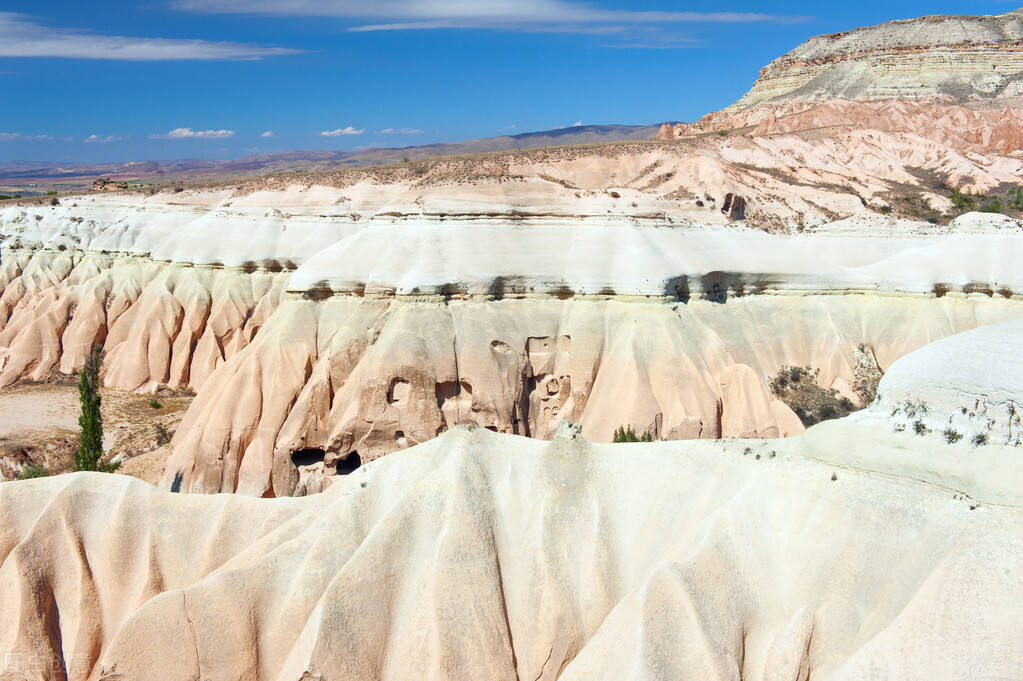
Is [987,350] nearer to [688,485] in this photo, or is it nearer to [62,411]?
[688,485]

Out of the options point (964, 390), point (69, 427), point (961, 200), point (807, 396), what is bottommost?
point (69, 427)

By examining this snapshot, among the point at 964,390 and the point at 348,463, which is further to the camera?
the point at 348,463

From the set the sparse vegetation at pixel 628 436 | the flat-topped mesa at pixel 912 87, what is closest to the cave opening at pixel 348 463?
the sparse vegetation at pixel 628 436

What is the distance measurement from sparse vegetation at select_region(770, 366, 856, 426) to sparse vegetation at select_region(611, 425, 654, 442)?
5.90m

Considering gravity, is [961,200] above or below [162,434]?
above

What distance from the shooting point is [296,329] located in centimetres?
2638

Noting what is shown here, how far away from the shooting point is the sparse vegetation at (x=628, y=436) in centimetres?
2192

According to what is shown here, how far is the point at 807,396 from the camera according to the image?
87.5 ft

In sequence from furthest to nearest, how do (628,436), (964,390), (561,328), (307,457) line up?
(561,328)
(307,457)
(628,436)
(964,390)

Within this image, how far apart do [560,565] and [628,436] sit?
730 centimetres

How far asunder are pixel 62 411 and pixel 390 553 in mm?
28784

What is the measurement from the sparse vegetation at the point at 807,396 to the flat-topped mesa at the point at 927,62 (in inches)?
1835

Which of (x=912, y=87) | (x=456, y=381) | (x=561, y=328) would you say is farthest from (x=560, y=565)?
(x=912, y=87)

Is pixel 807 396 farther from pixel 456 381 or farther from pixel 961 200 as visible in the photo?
pixel 961 200
